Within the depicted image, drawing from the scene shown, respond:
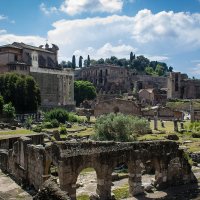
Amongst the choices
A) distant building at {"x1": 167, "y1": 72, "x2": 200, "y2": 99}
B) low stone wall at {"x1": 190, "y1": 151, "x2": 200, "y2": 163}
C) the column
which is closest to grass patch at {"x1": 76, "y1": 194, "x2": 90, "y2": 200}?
the column

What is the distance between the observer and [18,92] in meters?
62.9

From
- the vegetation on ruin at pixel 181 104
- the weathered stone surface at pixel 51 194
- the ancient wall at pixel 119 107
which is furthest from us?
the vegetation on ruin at pixel 181 104

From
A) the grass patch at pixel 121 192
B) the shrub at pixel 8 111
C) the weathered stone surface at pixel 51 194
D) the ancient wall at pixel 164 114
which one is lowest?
the grass patch at pixel 121 192

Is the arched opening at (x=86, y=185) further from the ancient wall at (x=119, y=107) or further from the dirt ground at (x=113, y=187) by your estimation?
the ancient wall at (x=119, y=107)

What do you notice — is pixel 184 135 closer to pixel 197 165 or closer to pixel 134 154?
pixel 197 165

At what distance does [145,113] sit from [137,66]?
336ft

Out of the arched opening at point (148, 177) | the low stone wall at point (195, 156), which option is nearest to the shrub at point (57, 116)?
the low stone wall at point (195, 156)

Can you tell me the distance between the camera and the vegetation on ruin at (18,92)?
62375mm

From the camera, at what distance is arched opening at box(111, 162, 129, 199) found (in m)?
23.2

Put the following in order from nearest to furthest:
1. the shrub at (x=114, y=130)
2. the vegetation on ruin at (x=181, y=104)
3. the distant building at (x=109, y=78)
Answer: the shrub at (x=114, y=130), the vegetation on ruin at (x=181, y=104), the distant building at (x=109, y=78)

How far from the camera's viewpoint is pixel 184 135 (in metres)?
49.6

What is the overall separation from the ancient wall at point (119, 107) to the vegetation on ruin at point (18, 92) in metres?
17.0

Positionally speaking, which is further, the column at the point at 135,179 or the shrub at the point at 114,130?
the shrub at the point at 114,130

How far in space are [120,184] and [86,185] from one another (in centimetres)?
235
